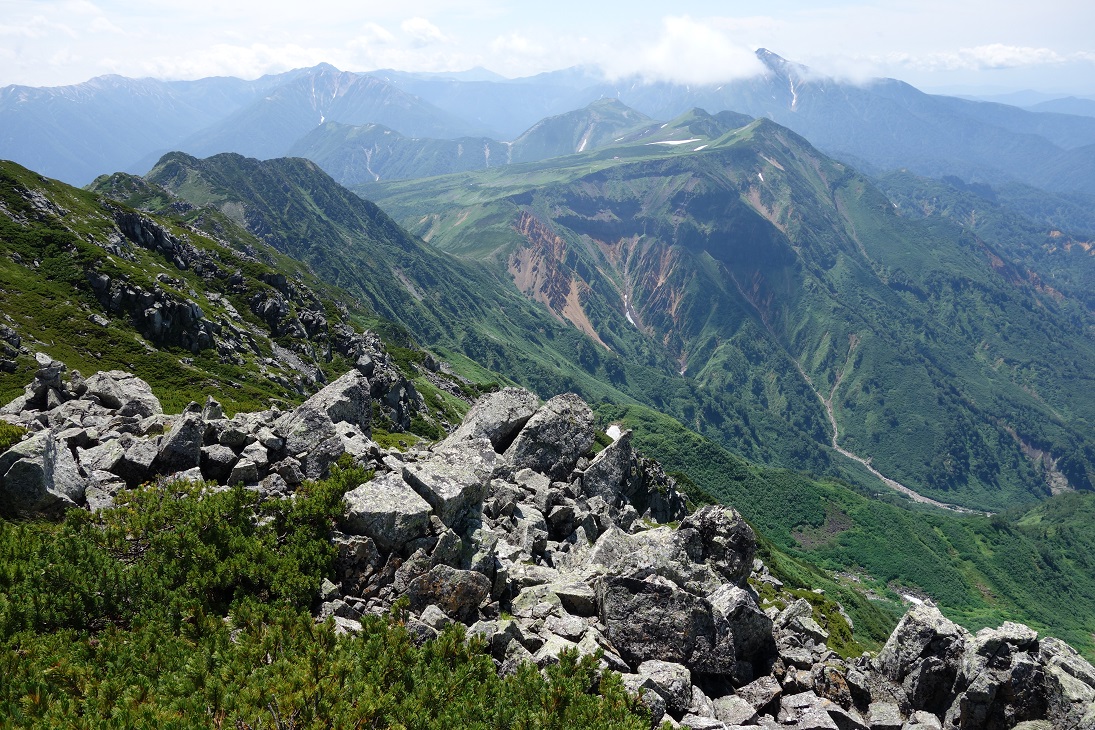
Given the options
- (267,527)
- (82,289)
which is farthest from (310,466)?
(82,289)

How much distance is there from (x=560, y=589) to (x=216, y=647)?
16420 mm

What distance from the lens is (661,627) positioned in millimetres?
29812

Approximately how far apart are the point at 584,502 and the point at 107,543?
33348mm

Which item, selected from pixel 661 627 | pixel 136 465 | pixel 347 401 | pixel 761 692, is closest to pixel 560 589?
pixel 661 627

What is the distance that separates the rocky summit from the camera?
27.8 metres

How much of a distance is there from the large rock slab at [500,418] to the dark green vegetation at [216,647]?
90.9 feet

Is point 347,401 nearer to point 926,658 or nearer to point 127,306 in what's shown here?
point 926,658

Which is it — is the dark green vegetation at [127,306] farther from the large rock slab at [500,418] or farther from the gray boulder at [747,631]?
the gray boulder at [747,631]

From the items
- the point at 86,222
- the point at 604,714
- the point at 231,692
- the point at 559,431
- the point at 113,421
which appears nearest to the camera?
the point at 231,692

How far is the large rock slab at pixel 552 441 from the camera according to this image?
54.1 meters

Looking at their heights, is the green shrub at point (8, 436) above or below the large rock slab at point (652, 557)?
above

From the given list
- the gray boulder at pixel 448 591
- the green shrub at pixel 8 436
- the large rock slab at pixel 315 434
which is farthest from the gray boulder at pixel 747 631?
the green shrub at pixel 8 436

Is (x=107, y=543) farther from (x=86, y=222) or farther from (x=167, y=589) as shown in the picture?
(x=86, y=222)

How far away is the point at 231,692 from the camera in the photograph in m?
19.1
